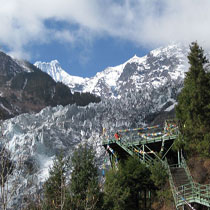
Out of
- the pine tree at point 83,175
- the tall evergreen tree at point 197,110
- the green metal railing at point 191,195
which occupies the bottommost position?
the green metal railing at point 191,195

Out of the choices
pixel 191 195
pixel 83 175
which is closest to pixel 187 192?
pixel 191 195

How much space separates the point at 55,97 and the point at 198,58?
14971 cm

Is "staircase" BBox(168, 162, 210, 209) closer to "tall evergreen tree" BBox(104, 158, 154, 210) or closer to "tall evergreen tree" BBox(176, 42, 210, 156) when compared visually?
"tall evergreen tree" BBox(176, 42, 210, 156)

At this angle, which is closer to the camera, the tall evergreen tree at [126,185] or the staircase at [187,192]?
the staircase at [187,192]

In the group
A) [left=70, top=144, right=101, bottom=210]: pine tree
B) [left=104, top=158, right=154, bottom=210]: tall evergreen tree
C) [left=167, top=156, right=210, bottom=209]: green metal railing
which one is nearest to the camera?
[left=167, top=156, right=210, bottom=209]: green metal railing

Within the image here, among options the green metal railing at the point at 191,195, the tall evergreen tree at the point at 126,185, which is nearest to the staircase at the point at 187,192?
the green metal railing at the point at 191,195

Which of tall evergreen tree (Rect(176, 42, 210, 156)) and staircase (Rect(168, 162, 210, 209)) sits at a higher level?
tall evergreen tree (Rect(176, 42, 210, 156))

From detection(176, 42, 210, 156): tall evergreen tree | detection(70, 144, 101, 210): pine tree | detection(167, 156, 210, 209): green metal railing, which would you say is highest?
detection(176, 42, 210, 156): tall evergreen tree

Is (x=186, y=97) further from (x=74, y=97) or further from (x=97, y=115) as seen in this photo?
(x=74, y=97)

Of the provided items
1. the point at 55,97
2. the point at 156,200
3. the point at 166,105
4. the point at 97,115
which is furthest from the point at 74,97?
the point at 156,200

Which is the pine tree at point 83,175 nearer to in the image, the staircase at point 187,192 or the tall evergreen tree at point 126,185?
the tall evergreen tree at point 126,185

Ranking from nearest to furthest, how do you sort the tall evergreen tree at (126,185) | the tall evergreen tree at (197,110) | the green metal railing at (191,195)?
the green metal railing at (191,195), the tall evergreen tree at (197,110), the tall evergreen tree at (126,185)

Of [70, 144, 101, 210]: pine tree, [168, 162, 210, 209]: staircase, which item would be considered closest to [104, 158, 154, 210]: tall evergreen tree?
[70, 144, 101, 210]: pine tree

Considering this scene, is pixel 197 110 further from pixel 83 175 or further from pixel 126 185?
pixel 83 175
